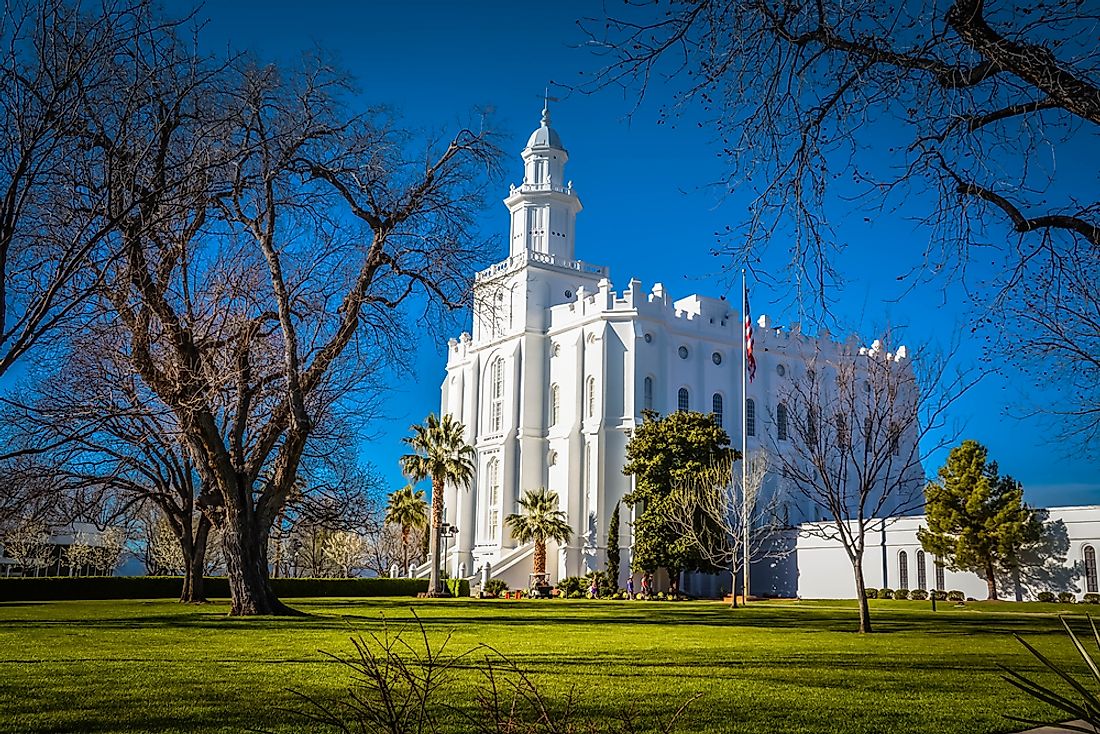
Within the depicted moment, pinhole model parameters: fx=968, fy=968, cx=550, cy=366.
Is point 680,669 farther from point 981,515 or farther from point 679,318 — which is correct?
point 679,318

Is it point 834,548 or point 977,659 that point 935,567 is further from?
point 977,659

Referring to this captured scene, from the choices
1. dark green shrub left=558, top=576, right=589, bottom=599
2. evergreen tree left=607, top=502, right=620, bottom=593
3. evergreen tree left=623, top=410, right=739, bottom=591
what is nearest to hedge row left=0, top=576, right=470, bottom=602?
dark green shrub left=558, top=576, right=589, bottom=599

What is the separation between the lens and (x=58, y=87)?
858cm

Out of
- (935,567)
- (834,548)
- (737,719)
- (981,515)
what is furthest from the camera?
(834,548)

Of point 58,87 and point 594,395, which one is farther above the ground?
point 594,395

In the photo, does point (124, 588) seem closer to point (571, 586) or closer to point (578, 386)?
point (571, 586)

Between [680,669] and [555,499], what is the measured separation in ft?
151

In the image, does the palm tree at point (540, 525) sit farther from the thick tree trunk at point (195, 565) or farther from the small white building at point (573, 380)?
the thick tree trunk at point (195, 565)

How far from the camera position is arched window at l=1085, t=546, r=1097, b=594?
132ft

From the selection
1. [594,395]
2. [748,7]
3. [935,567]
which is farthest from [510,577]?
[748,7]

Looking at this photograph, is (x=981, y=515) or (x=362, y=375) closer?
(x=362, y=375)

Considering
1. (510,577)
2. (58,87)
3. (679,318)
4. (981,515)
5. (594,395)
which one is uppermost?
(679,318)

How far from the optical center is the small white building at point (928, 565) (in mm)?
40906

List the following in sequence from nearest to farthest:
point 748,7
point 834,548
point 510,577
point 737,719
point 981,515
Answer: point 748,7 → point 737,719 → point 981,515 → point 834,548 → point 510,577
